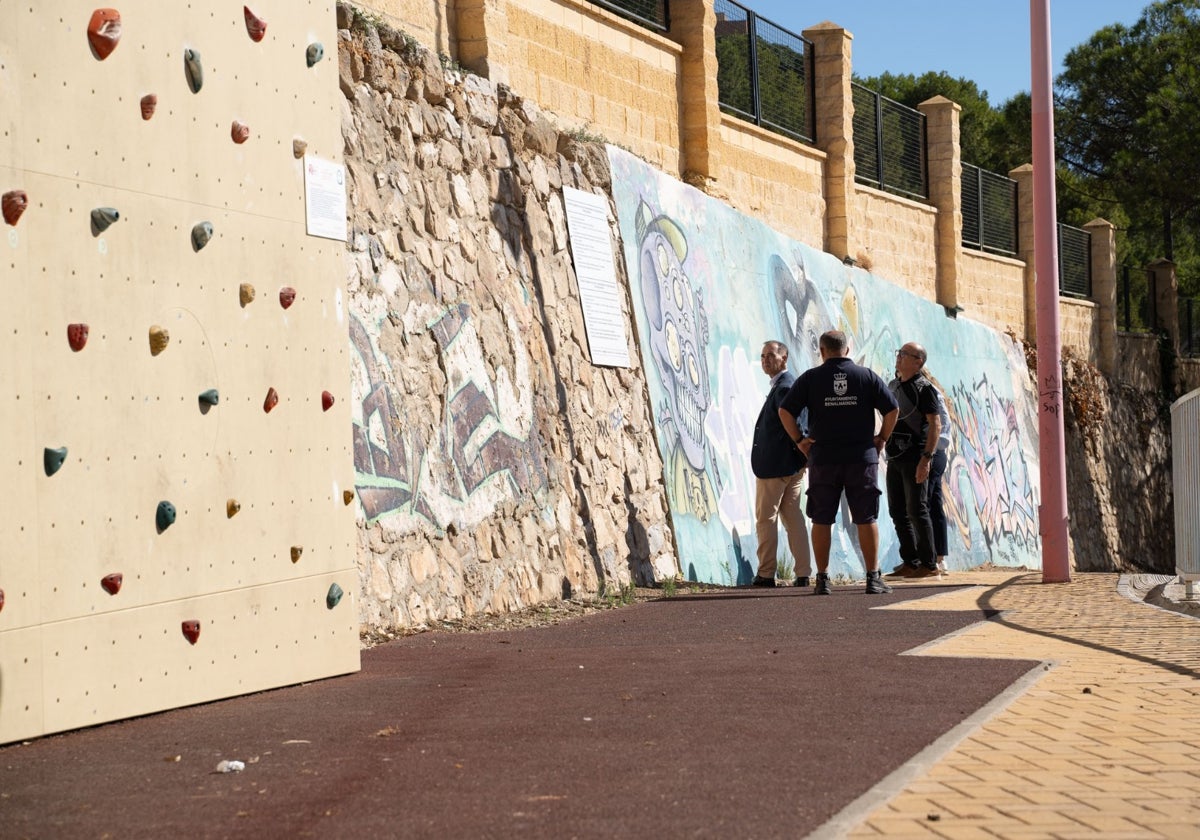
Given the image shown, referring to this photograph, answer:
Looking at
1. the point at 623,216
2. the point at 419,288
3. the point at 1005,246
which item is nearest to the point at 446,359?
the point at 419,288

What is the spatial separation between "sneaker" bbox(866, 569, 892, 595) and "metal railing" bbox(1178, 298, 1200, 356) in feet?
101

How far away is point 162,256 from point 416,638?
338 centimetres

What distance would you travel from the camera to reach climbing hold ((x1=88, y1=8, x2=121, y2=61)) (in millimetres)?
6277

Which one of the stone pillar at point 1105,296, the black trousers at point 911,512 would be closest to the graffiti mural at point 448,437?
the black trousers at point 911,512

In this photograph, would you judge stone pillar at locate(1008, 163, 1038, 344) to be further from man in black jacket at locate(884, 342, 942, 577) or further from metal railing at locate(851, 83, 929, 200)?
man in black jacket at locate(884, 342, 942, 577)

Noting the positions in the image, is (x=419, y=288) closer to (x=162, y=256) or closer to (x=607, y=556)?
(x=607, y=556)

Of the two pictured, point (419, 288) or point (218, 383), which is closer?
point (218, 383)

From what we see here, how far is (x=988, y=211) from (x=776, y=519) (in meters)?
18.3

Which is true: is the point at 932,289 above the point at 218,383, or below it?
above

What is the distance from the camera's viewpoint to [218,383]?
6.94m

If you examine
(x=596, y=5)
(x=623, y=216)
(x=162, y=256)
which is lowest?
(x=162, y=256)

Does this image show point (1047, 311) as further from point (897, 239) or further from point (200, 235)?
point (897, 239)

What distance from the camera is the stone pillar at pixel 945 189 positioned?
2631 centimetres

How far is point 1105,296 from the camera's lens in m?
35.4
